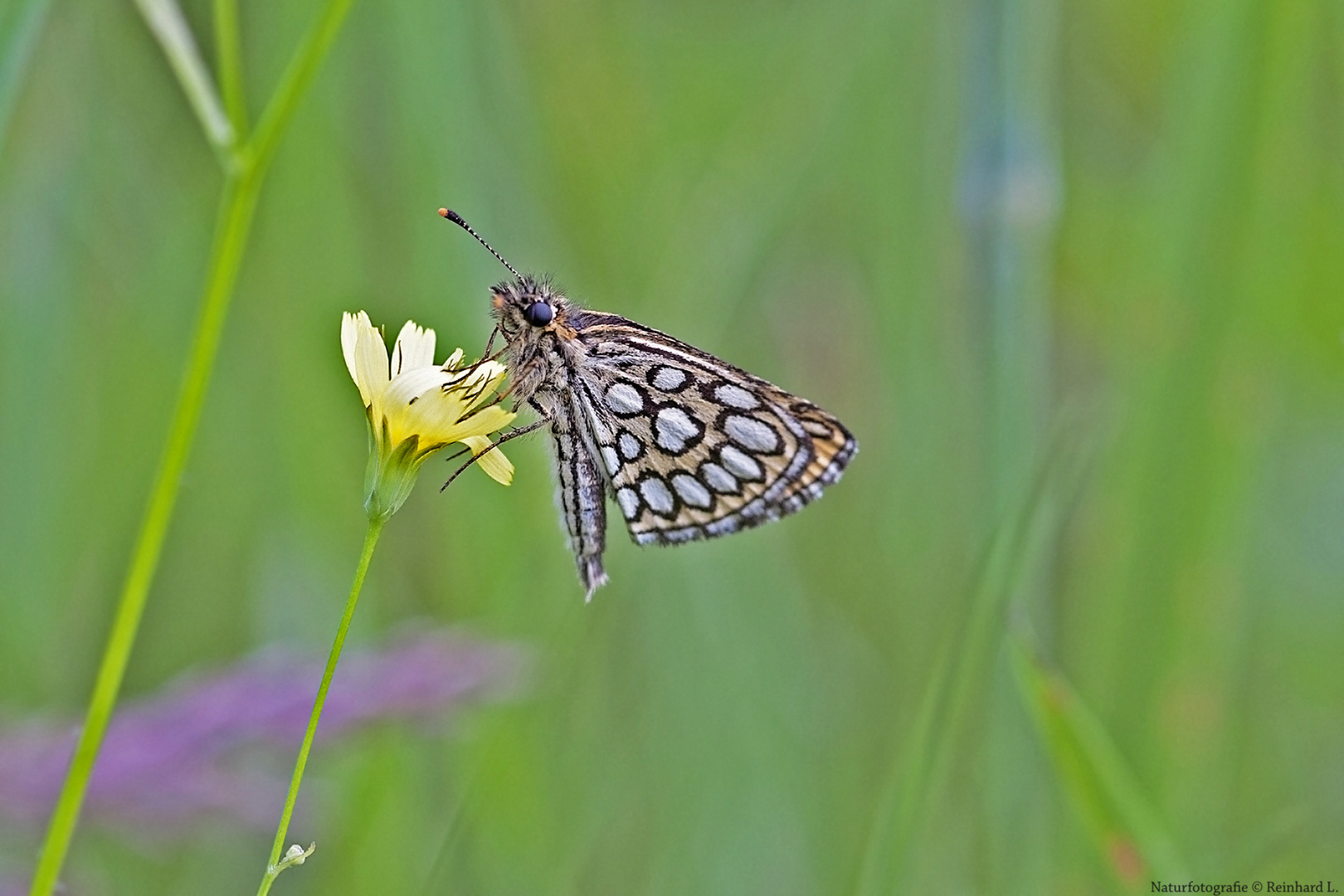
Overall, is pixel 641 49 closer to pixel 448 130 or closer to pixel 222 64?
pixel 448 130

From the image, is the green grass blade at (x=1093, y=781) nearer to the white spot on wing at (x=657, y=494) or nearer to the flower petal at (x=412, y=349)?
the white spot on wing at (x=657, y=494)

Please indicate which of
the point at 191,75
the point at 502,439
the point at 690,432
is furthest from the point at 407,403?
the point at 690,432

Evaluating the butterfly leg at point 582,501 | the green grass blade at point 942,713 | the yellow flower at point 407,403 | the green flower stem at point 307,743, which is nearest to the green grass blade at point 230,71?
the yellow flower at point 407,403

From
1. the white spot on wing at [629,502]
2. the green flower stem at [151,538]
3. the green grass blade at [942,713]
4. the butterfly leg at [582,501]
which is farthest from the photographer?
the white spot on wing at [629,502]

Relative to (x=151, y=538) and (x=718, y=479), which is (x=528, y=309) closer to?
(x=718, y=479)

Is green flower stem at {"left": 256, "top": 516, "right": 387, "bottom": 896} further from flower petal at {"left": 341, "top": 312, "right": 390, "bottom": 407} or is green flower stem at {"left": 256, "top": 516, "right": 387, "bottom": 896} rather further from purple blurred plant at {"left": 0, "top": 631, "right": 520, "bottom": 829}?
purple blurred plant at {"left": 0, "top": 631, "right": 520, "bottom": 829}
